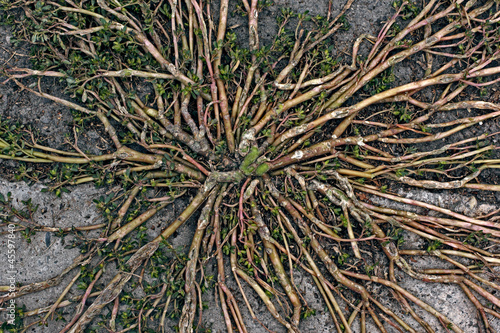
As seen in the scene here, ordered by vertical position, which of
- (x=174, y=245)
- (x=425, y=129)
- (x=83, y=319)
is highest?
(x=425, y=129)

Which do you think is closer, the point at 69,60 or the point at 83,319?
the point at 83,319

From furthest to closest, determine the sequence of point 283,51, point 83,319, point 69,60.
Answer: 1. point 283,51
2. point 69,60
3. point 83,319

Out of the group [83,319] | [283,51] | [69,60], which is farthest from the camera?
[283,51]

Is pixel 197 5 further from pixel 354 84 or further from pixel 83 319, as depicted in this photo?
pixel 83 319

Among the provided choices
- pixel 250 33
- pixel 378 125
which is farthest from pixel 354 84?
pixel 250 33

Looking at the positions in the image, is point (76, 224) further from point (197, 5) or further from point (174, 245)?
point (197, 5)

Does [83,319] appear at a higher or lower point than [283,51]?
lower

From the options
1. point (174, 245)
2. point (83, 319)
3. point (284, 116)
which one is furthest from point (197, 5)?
point (83, 319)
